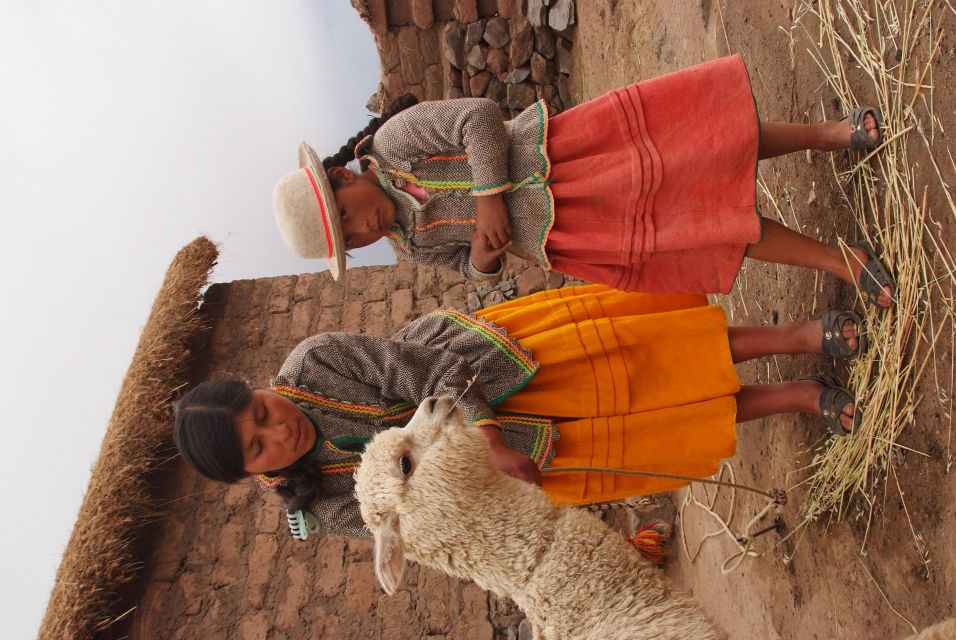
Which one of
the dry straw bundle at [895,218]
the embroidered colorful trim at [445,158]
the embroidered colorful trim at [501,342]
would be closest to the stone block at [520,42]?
the dry straw bundle at [895,218]

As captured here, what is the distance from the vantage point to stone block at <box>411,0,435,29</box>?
496 centimetres

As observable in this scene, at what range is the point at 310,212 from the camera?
194 cm

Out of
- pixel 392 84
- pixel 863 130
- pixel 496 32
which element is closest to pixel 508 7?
pixel 496 32

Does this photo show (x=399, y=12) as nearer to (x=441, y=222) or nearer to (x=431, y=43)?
(x=431, y=43)

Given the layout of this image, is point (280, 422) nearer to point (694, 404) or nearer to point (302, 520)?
point (302, 520)

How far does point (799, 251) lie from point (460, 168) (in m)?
1.01

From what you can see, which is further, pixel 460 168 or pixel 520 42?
pixel 520 42

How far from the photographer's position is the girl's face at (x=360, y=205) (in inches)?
78.6

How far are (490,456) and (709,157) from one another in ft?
3.29

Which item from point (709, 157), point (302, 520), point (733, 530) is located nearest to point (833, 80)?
point (709, 157)

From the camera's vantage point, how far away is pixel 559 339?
205 centimetres

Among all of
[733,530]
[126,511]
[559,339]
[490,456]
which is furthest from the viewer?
[126,511]

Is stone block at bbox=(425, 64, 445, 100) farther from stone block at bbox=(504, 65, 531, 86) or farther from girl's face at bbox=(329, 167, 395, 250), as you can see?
girl's face at bbox=(329, 167, 395, 250)

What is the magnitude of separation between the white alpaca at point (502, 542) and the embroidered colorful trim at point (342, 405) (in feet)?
1.24
